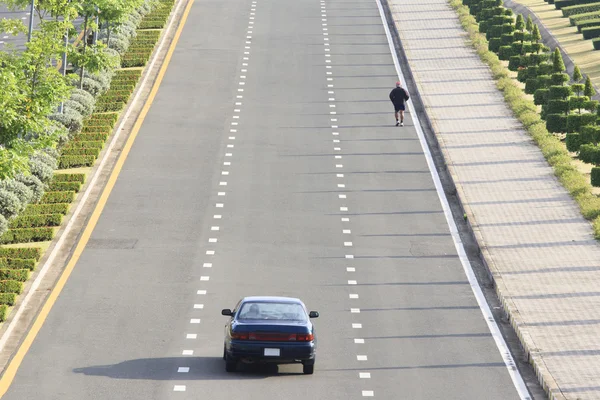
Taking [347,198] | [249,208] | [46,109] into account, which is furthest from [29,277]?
[347,198]

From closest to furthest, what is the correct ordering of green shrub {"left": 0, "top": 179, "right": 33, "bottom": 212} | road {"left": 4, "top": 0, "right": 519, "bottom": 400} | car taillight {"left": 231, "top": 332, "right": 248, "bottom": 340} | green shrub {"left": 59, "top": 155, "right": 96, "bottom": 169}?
car taillight {"left": 231, "top": 332, "right": 248, "bottom": 340}, road {"left": 4, "top": 0, "right": 519, "bottom": 400}, green shrub {"left": 0, "top": 179, "right": 33, "bottom": 212}, green shrub {"left": 59, "top": 155, "right": 96, "bottom": 169}

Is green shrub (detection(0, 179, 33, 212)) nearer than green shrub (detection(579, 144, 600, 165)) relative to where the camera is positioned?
Yes

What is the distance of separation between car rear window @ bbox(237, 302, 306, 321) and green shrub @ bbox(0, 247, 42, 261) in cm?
818

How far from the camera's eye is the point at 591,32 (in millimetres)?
61219

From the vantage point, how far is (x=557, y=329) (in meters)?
27.2

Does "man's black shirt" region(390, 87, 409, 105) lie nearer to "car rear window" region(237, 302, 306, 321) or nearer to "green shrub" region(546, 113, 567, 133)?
"green shrub" region(546, 113, 567, 133)

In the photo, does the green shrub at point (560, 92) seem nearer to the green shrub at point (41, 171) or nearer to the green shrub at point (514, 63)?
the green shrub at point (514, 63)

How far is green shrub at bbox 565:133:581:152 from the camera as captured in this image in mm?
41281

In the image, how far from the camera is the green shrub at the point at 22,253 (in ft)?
101

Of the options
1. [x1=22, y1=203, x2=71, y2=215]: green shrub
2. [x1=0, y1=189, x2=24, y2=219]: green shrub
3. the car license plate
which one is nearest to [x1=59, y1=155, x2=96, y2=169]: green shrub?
[x1=22, y1=203, x2=71, y2=215]: green shrub

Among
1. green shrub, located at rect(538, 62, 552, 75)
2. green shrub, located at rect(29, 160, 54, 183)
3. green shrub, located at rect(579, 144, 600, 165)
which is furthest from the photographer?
green shrub, located at rect(538, 62, 552, 75)

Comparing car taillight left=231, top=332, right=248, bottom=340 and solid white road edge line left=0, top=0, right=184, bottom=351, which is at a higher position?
car taillight left=231, top=332, right=248, bottom=340

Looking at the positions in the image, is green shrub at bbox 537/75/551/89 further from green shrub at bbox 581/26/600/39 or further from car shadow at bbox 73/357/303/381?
car shadow at bbox 73/357/303/381

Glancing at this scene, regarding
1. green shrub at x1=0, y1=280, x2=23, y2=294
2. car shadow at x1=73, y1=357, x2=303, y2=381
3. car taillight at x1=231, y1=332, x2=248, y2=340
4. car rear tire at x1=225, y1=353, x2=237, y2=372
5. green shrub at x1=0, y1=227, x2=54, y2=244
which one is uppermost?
car taillight at x1=231, y1=332, x2=248, y2=340
